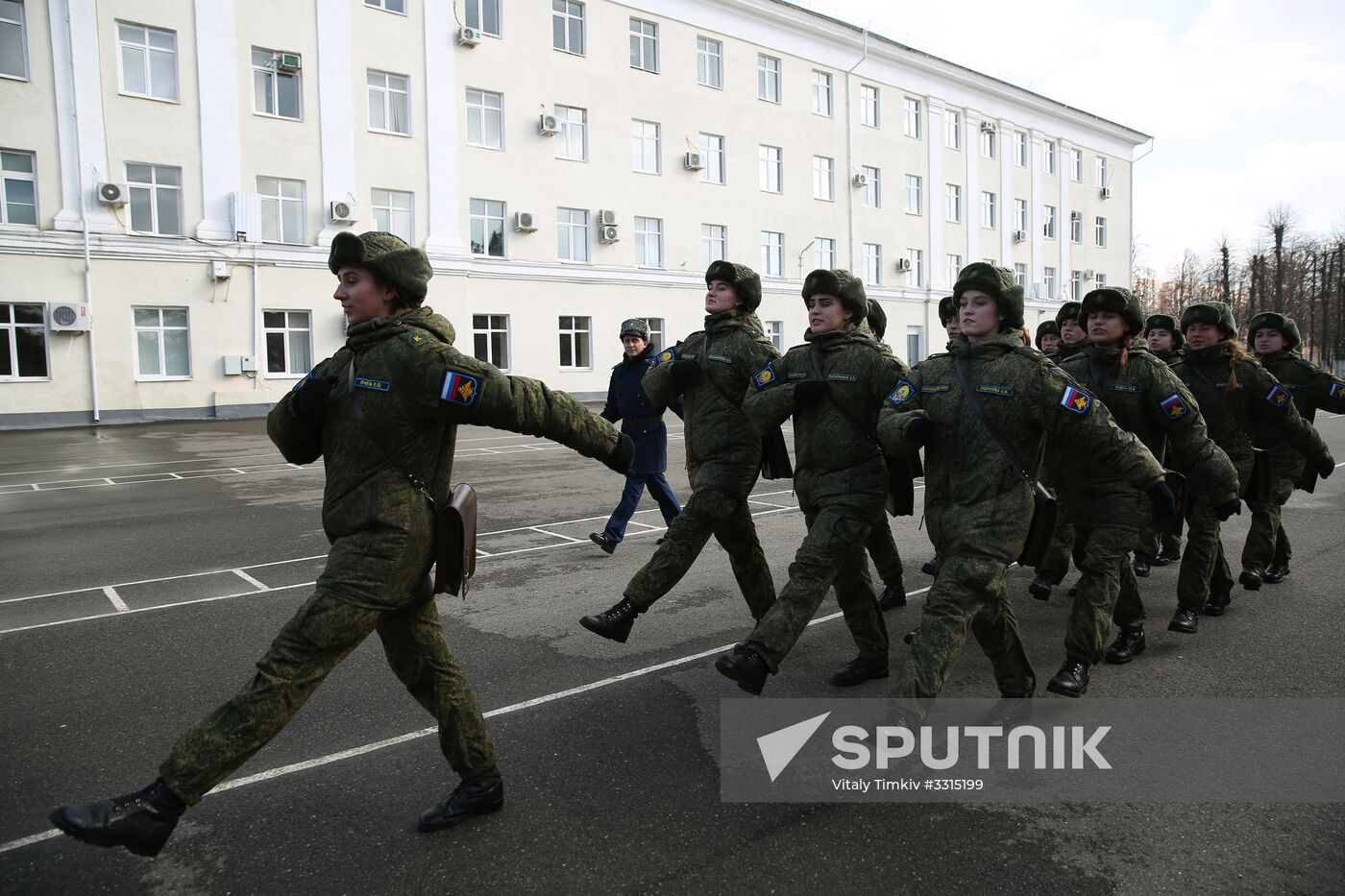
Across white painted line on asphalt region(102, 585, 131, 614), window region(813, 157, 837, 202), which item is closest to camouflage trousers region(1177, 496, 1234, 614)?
white painted line on asphalt region(102, 585, 131, 614)

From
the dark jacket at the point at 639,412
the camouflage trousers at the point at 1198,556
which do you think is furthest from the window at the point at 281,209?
the camouflage trousers at the point at 1198,556

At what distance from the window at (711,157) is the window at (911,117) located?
429 inches

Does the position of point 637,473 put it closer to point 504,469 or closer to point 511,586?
point 511,586

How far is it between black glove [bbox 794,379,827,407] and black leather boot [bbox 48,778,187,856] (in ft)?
10.1

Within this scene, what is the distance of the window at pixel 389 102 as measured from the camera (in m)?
26.6

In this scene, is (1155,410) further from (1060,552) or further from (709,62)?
(709,62)

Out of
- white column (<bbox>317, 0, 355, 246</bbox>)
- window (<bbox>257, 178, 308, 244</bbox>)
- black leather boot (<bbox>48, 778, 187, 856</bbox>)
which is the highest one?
white column (<bbox>317, 0, 355, 246</bbox>)

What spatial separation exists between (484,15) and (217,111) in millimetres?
8595

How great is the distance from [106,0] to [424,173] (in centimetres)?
846

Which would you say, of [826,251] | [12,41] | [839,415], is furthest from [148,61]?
[839,415]

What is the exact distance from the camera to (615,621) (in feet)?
16.0

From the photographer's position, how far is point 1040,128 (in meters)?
48.2

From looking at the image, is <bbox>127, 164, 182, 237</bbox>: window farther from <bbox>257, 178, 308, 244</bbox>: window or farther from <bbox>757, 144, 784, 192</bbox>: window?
<bbox>757, 144, 784, 192</bbox>: window

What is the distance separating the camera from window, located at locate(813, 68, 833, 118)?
1463 inches
